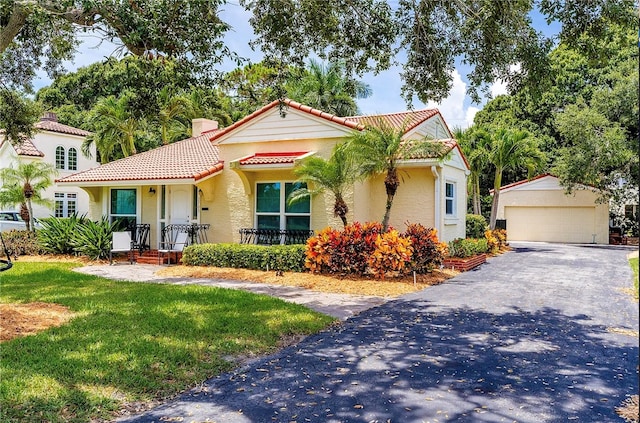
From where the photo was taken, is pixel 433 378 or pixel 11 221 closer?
pixel 433 378

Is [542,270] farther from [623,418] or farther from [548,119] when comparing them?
[548,119]

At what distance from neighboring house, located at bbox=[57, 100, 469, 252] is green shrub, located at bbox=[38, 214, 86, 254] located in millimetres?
1278

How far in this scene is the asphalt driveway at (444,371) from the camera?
4461mm

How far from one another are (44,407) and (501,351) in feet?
17.6

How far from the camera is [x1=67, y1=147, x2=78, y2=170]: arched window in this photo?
30.8 metres

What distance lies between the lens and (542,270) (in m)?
14.9

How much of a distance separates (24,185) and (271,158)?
40.9 ft

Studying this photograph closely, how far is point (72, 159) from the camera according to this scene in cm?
3103

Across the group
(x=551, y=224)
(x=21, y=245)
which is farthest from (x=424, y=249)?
(x=551, y=224)

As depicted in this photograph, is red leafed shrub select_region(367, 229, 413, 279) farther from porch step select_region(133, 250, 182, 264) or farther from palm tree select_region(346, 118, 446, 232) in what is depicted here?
porch step select_region(133, 250, 182, 264)

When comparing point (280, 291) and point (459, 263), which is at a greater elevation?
point (459, 263)

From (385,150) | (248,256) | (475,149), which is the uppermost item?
(475,149)

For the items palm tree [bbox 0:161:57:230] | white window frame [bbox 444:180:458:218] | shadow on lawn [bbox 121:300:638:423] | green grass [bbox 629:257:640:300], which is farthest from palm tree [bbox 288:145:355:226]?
palm tree [bbox 0:161:57:230]

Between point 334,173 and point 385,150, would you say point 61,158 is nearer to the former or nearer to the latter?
point 334,173
